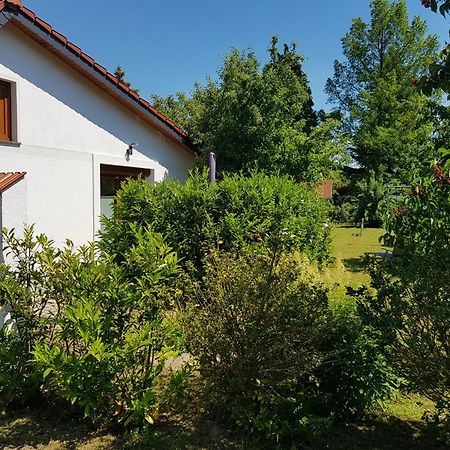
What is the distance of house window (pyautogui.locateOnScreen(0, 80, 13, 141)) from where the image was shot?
8.61 metres

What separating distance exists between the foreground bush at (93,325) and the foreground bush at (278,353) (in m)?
0.38

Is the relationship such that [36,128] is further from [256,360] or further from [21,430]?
[256,360]

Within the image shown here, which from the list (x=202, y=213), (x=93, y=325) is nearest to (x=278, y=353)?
(x=93, y=325)

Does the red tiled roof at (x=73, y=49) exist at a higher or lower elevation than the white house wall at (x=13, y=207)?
higher

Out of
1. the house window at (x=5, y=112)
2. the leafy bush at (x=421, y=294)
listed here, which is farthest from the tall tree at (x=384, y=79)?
the leafy bush at (x=421, y=294)

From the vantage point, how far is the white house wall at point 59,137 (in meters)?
8.81

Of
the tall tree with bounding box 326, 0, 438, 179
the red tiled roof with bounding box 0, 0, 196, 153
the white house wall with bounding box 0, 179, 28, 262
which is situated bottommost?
the white house wall with bounding box 0, 179, 28, 262

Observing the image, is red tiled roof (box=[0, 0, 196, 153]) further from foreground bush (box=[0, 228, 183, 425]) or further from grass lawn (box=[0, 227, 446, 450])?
grass lawn (box=[0, 227, 446, 450])

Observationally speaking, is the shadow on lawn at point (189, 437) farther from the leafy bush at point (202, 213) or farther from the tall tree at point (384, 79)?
the tall tree at point (384, 79)

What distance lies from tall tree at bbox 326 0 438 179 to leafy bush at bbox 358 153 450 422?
28.7 metres

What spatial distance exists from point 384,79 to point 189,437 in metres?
35.2

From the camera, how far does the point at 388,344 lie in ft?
10.4

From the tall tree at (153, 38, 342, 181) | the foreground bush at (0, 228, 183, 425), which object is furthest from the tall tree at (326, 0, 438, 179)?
the foreground bush at (0, 228, 183, 425)

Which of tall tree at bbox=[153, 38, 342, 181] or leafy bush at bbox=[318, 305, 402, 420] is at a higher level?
tall tree at bbox=[153, 38, 342, 181]
